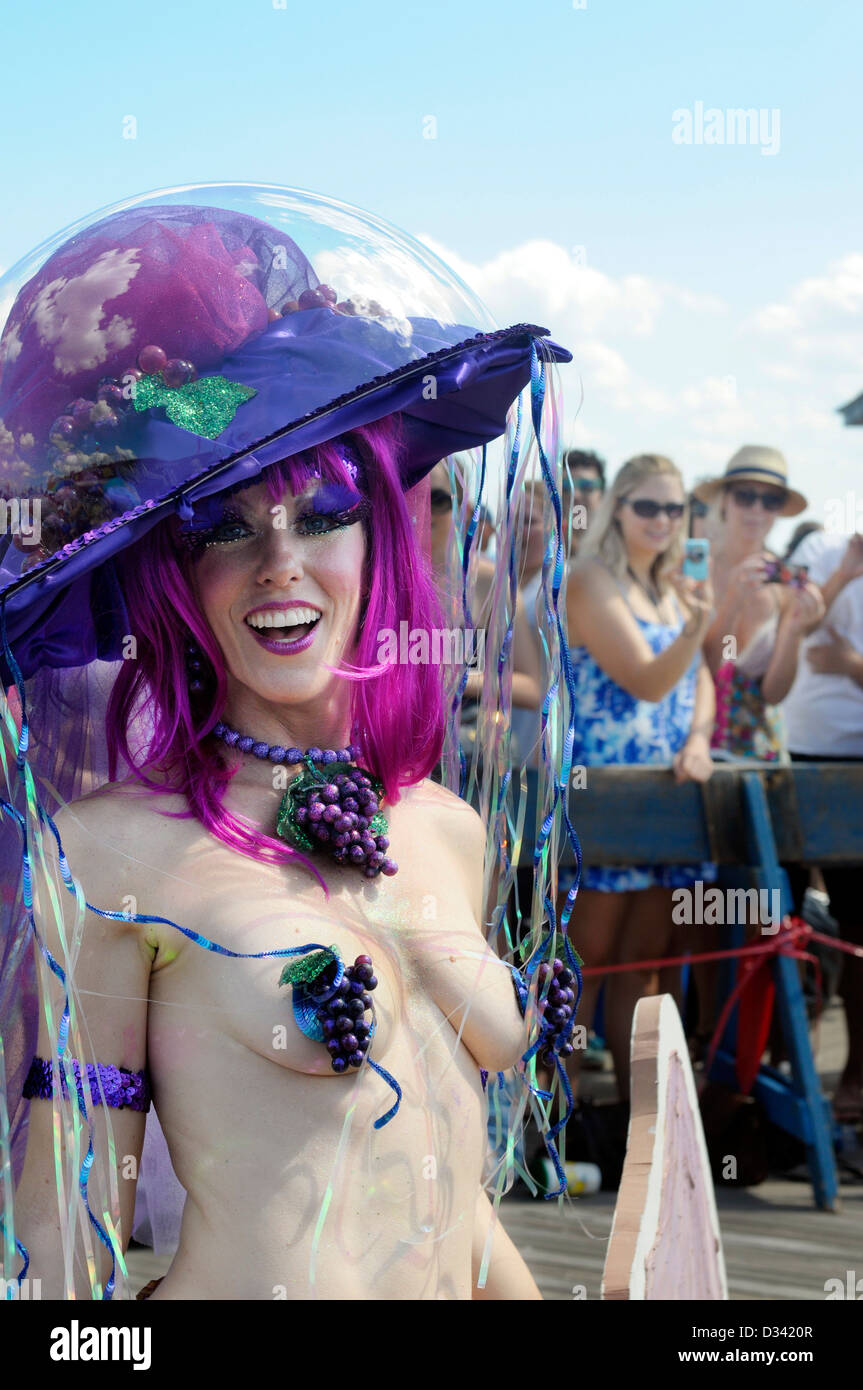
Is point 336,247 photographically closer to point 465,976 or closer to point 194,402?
point 194,402

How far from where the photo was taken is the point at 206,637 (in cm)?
141

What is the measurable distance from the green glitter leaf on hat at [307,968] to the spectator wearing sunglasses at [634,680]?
8.54 feet

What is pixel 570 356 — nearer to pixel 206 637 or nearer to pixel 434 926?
pixel 206 637

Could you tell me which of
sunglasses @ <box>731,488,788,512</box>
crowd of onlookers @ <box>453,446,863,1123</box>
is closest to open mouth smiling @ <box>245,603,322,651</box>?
crowd of onlookers @ <box>453,446,863,1123</box>

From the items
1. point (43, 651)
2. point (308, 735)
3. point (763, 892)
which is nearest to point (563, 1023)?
point (308, 735)

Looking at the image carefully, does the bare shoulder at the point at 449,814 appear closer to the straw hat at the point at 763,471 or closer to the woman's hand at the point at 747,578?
the woman's hand at the point at 747,578

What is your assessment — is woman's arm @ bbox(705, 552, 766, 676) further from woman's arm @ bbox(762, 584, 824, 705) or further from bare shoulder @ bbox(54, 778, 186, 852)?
bare shoulder @ bbox(54, 778, 186, 852)

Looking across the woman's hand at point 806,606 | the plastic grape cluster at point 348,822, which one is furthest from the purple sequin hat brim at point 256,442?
the woman's hand at point 806,606

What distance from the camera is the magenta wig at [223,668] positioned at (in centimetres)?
139

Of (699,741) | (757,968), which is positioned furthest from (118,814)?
(757,968)

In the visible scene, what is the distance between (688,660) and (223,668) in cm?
261

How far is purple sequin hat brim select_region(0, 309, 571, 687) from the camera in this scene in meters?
1.28

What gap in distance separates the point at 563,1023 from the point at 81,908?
0.56 m

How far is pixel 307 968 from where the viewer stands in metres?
1.29
